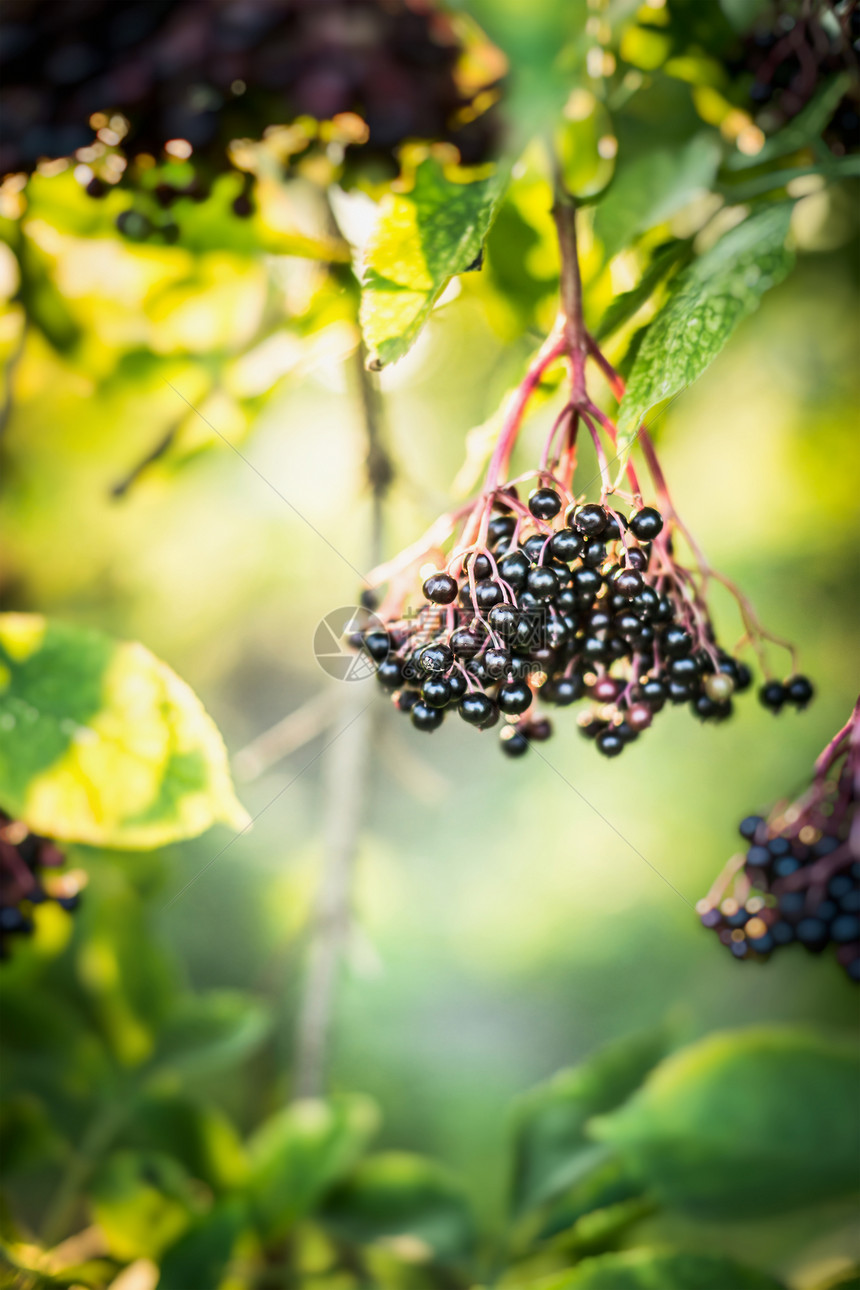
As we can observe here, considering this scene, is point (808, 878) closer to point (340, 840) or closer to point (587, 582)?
point (587, 582)

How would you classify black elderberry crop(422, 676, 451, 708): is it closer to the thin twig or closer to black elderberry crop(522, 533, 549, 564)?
black elderberry crop(522, 533, 549, 564)

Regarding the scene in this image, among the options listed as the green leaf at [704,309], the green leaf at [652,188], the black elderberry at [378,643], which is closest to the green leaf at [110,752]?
the black elderberry at [378,643]

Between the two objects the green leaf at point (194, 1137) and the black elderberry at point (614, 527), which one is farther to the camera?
the green leaf at point (194, 1137)

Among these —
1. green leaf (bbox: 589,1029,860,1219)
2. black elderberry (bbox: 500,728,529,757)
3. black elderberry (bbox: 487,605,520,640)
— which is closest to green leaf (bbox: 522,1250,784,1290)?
green leaf (bbox: 589,1029,860,1219)

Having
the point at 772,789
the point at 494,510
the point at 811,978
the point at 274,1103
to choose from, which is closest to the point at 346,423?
the point at 494,510

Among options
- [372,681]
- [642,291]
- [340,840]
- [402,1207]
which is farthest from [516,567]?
[402,1207]

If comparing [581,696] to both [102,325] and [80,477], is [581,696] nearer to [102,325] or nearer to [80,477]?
[102,325]

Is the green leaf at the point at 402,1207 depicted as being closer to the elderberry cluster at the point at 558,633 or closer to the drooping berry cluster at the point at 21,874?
the drooping berry cluster at the point at 21,874
